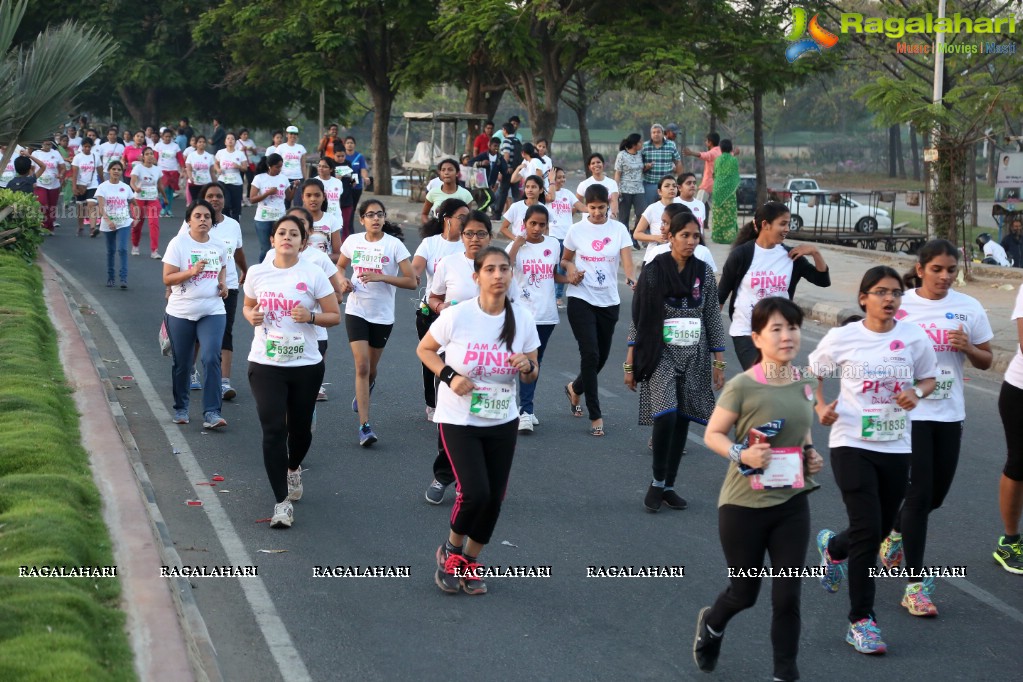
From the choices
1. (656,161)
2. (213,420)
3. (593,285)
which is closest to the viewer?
(213,420)

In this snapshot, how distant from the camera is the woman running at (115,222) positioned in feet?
59.3

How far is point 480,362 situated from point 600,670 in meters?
1.64

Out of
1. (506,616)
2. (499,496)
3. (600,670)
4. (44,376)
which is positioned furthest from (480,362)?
(44,376)

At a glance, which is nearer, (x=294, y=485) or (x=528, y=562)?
(x=528, y=562)

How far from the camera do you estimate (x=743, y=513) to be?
5445 millimetres

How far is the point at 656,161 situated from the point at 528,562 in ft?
54.2

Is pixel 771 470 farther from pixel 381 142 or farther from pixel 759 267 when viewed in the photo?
pixel 381 142

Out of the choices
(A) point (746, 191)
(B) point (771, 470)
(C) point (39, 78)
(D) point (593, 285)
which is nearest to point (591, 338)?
(D) point (593, 285)

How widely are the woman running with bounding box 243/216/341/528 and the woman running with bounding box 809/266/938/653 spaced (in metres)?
3.06

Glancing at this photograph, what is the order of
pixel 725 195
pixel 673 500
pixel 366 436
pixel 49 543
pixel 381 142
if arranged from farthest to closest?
1. pixel 381 142
2. pixel 725 195
3. pixel 366 436
4. pixel 673 500
5. pixel 49 543

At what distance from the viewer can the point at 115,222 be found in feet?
59.3

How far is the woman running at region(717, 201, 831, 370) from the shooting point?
8.83m

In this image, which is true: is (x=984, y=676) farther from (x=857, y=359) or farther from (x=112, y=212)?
(x=112, y=212)

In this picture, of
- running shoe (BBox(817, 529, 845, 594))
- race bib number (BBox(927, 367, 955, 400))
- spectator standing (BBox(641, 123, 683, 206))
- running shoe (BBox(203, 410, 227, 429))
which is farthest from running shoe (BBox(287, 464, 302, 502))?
spectator standing (BBox(641, 123, 683, 206))
